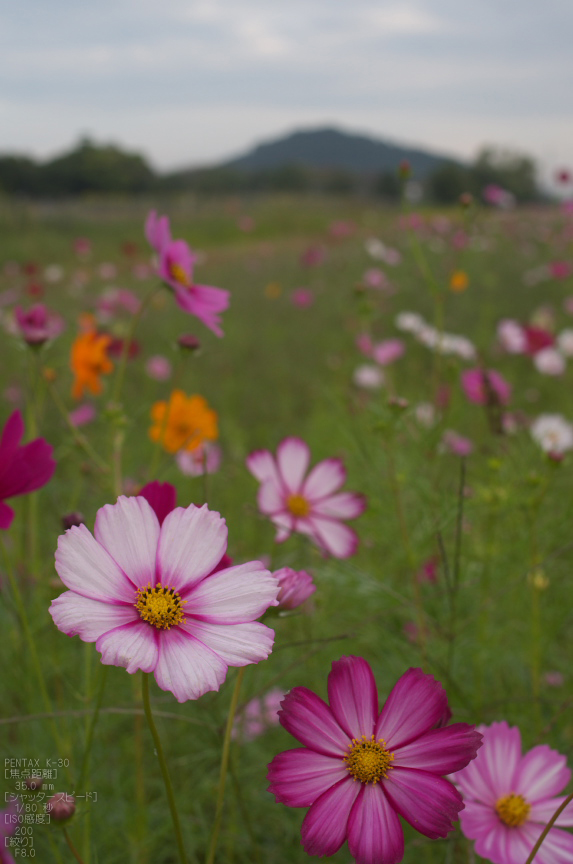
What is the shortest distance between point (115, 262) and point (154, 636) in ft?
25.2

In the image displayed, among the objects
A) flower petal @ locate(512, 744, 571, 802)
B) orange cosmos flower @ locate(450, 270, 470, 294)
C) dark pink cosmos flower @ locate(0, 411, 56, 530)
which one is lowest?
flower petal @ locate(512, 744, 571, 802)

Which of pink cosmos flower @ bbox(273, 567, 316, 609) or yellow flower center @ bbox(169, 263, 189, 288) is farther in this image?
yellow flower center @ bbox(169, 263, 189, 288)

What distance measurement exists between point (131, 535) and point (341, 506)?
0.32m

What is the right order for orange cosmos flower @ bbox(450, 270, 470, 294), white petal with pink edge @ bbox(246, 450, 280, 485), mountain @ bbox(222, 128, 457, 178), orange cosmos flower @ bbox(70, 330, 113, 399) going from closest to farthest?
white petal with pink edge @ bbox(246, 450, 280, 485) → orange cosmos flower @ bbox(70, 330, 113, 399) → orange cosmos flower @ bbox(450, 270, 470, 294) → mountain @ bbox(222, 128, 457, 178)

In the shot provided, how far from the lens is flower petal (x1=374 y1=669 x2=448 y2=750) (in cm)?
33

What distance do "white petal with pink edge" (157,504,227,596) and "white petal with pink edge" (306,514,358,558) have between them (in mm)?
278

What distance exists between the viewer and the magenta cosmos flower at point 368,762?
0.31m

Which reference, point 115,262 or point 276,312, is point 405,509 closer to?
point 276,312

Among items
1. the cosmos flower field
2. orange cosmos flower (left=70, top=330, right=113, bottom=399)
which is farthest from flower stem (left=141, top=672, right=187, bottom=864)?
orange cosmos flower (left=70, top=330, right=113, bottom=399)

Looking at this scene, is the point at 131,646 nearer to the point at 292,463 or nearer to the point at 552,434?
the point at 292,463

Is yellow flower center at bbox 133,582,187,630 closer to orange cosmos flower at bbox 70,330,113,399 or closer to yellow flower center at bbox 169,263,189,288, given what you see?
yellow flower center at bbox 169,263,189,288

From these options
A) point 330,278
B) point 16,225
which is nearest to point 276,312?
point 330,278

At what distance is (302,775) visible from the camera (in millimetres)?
333

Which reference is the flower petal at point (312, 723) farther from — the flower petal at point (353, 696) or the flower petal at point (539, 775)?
the flower petal at point (539, 775)
